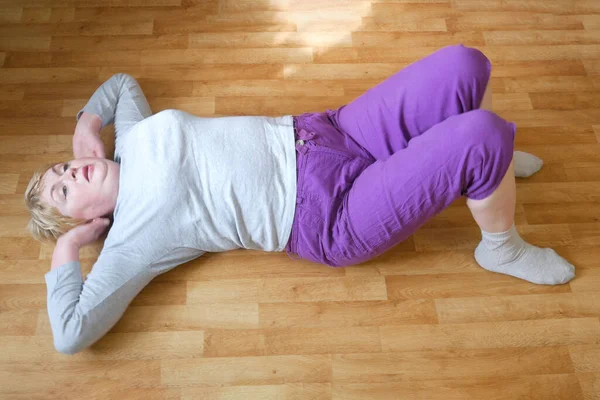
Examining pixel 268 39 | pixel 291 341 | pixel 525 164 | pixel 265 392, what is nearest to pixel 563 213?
pixel 525 164

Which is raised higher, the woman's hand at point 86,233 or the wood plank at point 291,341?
the woman's hand at point 86,233

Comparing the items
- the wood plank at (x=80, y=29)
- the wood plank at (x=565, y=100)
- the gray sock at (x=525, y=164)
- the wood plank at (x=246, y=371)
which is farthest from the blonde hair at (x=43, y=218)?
the wood plank at (x=565, y=100)

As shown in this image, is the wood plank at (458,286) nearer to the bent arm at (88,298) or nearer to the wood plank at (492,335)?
the wood plank at (492,335)

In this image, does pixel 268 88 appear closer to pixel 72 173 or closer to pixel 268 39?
pixel 268 39

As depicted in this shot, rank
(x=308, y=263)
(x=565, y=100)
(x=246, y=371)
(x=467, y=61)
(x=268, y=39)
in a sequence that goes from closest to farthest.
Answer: (x=467, y=61) < (x=246, y=371) < (x=308, y=263) < (x=565, y=100) < (x=268, y=39)

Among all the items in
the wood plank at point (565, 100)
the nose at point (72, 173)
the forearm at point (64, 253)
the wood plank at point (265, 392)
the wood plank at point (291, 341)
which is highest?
the nose at point (72, 173)

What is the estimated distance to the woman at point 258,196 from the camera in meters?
1.17

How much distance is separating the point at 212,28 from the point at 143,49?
8.5 inches

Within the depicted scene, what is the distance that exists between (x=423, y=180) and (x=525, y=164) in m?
0.51

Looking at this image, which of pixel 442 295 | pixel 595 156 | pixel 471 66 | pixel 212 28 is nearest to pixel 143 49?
pixel 212 28

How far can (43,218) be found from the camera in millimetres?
1277

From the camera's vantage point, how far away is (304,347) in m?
1.28

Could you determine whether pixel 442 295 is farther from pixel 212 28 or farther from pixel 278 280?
pixel 212 28

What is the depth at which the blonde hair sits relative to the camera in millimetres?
1272
